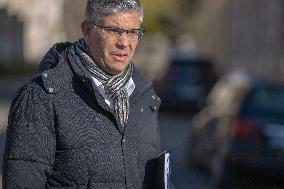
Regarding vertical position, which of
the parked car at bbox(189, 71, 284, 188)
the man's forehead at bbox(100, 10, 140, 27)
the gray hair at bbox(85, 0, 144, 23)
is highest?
the gray hair at bbox(85, 0, 144, 23)

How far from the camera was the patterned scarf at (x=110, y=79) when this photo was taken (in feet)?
12.9

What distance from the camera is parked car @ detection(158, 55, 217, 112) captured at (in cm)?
2569

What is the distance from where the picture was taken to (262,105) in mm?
12242

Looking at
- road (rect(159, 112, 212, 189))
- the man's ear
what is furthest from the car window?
the man's ear

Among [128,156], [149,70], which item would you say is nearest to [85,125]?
[128,156]

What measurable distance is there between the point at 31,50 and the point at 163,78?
34.4 ft

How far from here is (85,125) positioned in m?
3.85

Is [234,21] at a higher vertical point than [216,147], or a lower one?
lower

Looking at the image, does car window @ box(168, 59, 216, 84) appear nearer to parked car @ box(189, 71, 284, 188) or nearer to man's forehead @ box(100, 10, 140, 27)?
parked car @ box(189, 71, 284, 188)

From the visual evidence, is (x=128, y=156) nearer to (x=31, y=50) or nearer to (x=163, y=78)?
(x=163, y=78)

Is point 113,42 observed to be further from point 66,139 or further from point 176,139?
point 176,139

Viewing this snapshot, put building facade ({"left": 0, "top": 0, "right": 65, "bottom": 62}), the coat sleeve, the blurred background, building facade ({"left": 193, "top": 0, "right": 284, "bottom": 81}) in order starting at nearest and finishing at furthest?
the coat sleeve → the blurred background → building facade ({"left": 0, "top": 0, "right": 65, "bottom": 62}) → building facade ({"left": 193, "top": 0, "right": 284, "bottom": 81})

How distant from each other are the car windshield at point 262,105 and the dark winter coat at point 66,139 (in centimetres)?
824

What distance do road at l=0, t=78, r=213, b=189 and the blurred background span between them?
2 centimetres
